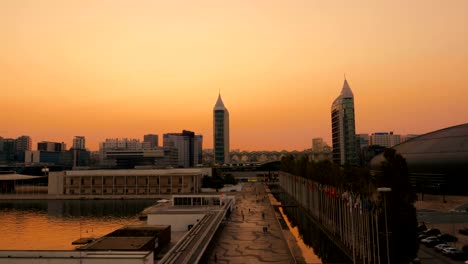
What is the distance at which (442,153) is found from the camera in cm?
10269

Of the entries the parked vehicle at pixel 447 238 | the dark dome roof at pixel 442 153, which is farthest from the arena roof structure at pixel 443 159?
the parked vehicle at pixel 447 238

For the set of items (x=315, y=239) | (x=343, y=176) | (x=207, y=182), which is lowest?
(x=315, y=239)

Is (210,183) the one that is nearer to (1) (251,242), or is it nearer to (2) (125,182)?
(2) (125,182)

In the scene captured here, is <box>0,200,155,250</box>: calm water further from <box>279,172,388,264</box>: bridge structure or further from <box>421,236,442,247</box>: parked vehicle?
<box>421,236,442,247</box>: parked vehicle

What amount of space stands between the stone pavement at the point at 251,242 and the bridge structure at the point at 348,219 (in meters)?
9.38

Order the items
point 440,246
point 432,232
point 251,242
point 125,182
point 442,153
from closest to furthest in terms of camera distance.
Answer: point 440,246
point 251,242
point 432,232
point 442,153
point 125,182

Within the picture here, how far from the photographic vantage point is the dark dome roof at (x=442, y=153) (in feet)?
321

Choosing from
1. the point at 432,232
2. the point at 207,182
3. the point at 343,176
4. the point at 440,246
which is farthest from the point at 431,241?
the point at 207,182

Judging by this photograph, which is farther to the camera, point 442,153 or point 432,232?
point 442,153

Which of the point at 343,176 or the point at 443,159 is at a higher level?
the point at 443,159

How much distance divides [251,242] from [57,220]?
52970mm

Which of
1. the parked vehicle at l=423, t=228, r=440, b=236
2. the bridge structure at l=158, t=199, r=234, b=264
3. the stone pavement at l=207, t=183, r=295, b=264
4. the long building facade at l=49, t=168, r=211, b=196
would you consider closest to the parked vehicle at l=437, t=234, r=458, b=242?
the parked vehicle at l=423, t=228, r=440, b=236

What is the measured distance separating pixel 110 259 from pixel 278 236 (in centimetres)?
3378

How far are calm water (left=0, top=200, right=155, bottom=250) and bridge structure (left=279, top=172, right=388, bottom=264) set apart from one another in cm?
4090
